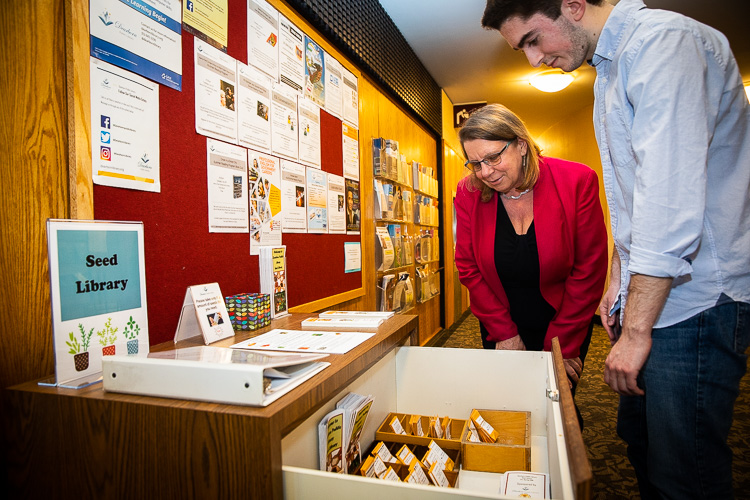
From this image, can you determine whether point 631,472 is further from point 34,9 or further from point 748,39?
point 748,39

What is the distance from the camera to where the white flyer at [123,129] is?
47.4 inches

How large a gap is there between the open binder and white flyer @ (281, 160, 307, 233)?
1226 mm

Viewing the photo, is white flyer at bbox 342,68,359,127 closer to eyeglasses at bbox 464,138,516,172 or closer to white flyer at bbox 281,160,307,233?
white flyer at bbox 281,160,307,233

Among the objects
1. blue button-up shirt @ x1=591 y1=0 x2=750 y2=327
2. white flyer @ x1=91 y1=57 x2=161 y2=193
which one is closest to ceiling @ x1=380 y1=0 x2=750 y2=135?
white flyer @ x1=91 y1=57 x2=161 y2=193

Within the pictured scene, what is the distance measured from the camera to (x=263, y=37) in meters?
1.94

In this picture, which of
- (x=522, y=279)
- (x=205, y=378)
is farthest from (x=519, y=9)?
(x=205, y=378)

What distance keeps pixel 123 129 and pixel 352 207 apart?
1627 millimetres

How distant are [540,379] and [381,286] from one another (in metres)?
1.95

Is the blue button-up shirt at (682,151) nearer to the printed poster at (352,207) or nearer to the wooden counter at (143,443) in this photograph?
the wooden counter at (143,443)

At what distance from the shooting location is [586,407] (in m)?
3.12

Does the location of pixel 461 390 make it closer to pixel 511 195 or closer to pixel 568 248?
pixel 568 248

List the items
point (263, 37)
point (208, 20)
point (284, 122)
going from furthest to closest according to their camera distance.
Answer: point (284, 122) < point (263, 37) < point (208, 20)

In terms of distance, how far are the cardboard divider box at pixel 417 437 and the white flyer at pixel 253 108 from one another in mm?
1173

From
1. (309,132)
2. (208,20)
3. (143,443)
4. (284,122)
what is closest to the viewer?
(143,443)
